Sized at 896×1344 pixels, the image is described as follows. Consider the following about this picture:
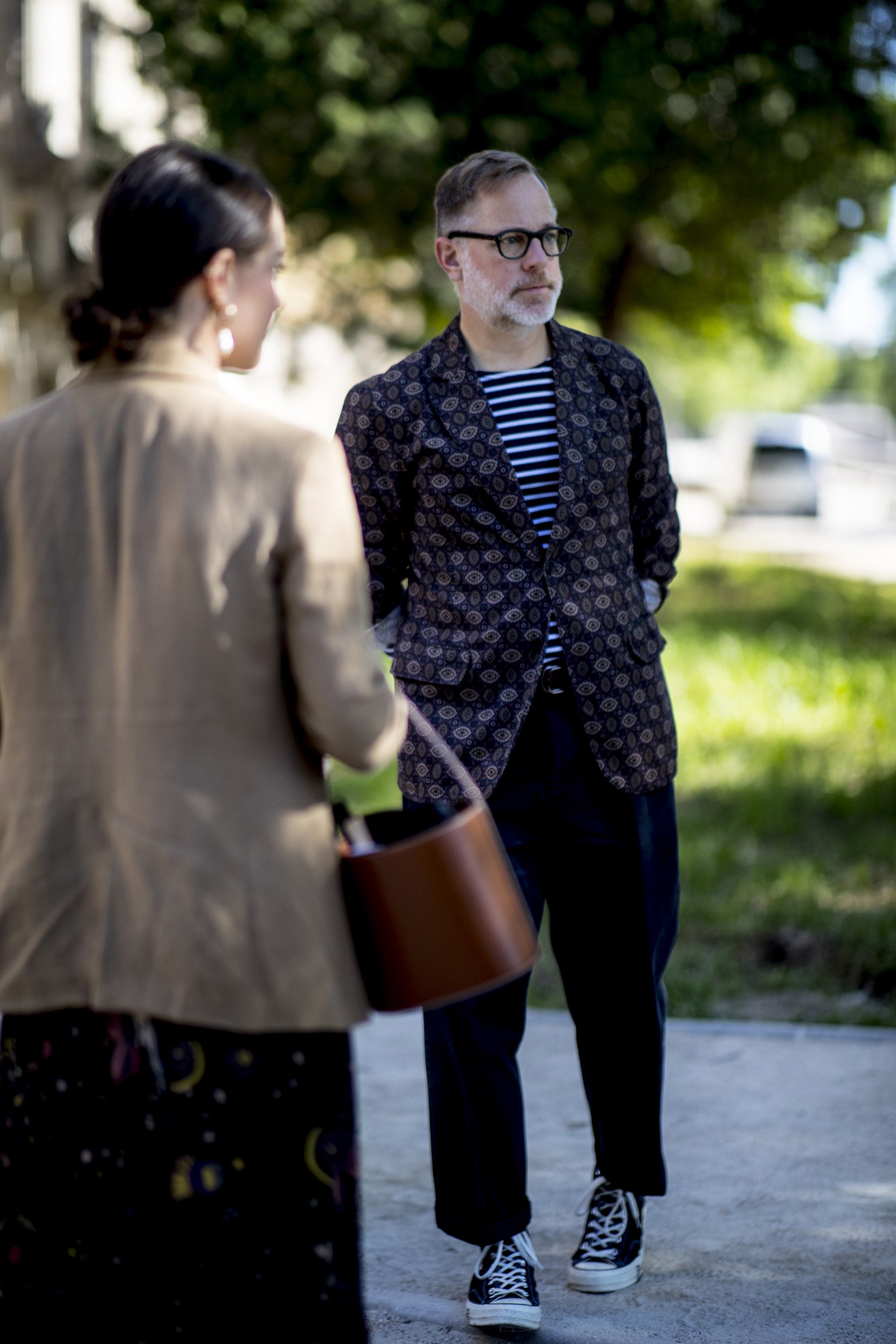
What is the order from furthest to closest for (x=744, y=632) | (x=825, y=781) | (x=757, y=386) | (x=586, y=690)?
(x=757, y=386), (x=744, y=632), (x=825, y=781), (x=586, y=690)

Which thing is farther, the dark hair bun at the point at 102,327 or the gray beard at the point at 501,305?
the gray beard at the point at 501,305

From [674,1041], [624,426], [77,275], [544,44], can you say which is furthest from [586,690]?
[77,275]

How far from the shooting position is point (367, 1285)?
3002 millimetres

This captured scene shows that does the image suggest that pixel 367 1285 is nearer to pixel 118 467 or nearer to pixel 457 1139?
pixel 457 1139

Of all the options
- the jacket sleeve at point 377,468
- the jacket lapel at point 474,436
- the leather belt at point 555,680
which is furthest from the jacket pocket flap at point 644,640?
the jacket sleeve at point 377,468

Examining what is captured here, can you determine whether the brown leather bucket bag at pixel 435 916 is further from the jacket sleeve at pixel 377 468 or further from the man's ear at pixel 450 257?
the man's ear at pixel 450 257

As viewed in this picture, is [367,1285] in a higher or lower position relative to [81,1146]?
lower

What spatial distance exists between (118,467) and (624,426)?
138cm

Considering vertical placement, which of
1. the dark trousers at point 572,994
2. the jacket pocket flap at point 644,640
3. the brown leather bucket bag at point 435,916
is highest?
the jacket pocket flap at point 644,640

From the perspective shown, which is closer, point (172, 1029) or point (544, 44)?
point (172, 1029)

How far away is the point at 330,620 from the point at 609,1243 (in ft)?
5.68

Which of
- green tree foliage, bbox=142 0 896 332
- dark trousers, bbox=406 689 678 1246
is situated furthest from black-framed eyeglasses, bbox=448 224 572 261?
green tree foliage, bbox=142 0 896 332

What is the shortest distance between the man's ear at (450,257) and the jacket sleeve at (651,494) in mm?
431

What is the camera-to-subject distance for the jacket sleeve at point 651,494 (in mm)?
3068
